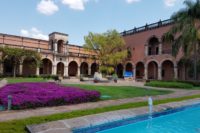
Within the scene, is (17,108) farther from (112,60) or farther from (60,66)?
(60,66)

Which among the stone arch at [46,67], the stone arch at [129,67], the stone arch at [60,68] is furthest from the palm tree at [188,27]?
the stone arch at [46,67]

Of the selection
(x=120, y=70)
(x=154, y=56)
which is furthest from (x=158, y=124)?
(x=120, y=70)

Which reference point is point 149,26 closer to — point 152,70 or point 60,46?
point 152,70

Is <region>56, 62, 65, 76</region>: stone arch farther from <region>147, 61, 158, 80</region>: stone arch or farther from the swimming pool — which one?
the swimming pool

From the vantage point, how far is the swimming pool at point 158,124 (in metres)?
6.84

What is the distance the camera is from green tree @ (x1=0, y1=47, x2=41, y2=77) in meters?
31.1

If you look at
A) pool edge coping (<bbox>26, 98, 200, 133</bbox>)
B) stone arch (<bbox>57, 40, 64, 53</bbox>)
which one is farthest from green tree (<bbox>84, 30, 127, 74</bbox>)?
pool edge coping (<bbox>26, 98, 200, 133</bbox>)

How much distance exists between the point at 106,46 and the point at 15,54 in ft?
52.2

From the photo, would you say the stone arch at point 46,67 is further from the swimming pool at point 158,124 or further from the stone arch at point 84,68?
the swimming pool at point 158,124

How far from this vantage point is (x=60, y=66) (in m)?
43.6

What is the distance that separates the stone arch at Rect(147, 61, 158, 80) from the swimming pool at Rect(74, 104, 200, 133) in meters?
29.6

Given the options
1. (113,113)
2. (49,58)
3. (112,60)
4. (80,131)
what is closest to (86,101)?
(113,113)

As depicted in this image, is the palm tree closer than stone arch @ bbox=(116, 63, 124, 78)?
Yes

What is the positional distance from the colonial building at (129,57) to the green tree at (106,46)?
3.15 metres
